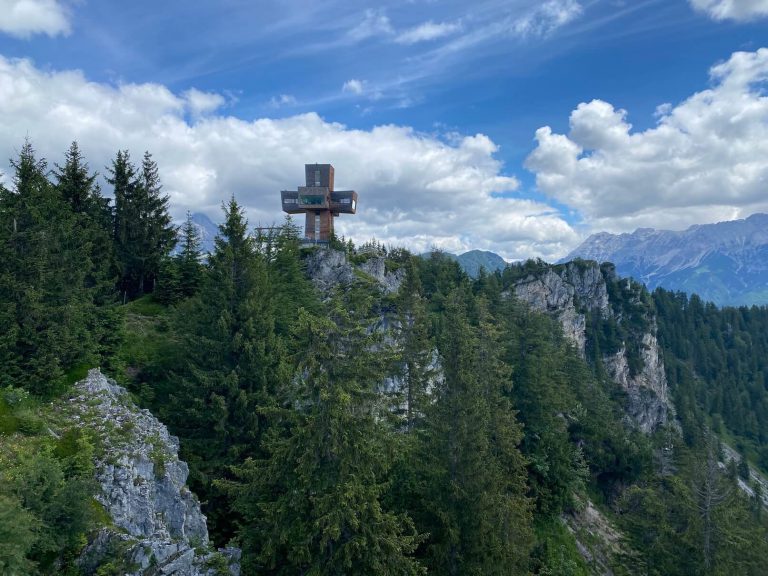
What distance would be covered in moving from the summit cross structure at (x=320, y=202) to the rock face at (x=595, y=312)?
1780 inches

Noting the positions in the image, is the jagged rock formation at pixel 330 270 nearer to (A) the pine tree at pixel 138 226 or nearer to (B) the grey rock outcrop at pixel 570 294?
(A) the pine tree at pixel 138 226

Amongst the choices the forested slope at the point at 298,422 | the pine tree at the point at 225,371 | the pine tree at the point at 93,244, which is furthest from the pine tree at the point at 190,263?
the pine tree at the point at 225,371

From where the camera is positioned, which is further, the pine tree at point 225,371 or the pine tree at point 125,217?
the pine tree at point 125,217

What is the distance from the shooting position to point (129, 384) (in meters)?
24.1

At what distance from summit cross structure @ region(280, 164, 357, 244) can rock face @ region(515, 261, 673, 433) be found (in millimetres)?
45200

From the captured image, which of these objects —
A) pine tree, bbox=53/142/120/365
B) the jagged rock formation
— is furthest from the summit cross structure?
pine tree, bbox=53/142/120/365

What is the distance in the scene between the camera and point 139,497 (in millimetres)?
15750

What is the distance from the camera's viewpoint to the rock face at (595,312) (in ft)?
320

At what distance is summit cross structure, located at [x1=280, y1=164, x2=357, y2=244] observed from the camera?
58.3m

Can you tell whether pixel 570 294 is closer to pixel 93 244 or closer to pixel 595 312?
pixel 595 312

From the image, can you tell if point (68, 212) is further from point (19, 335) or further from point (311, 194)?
point (311, 194)

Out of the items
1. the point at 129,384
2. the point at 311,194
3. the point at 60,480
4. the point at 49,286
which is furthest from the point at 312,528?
the point at 311,194

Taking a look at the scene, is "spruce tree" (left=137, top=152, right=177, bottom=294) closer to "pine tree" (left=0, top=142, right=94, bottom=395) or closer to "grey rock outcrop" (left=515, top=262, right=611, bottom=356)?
"pine tree" (left=0, top=142, right=94, bottom=395)

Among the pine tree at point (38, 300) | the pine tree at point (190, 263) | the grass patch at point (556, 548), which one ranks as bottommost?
the grass patch at point (556, 548)
